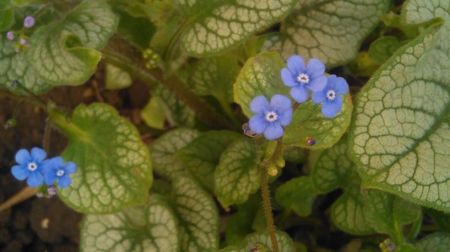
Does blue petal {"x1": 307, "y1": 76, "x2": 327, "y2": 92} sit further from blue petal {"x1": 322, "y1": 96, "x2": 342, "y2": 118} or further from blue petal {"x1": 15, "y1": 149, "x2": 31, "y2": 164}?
blue petal {"x1": 15, "y1": 149, "x2": 31, "y2": 164}

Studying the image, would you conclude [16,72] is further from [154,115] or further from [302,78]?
[302,78]

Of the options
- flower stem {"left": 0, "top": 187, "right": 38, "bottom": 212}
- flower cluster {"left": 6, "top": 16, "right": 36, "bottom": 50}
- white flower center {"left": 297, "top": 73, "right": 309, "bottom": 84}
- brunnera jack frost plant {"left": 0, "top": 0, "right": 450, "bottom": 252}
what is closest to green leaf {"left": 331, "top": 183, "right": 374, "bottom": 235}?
brunnera jack frost plant {"left": 0, "top": 0, "right": 450, "bottom": 252}

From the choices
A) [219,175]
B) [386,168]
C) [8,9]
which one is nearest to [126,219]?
[219,175]

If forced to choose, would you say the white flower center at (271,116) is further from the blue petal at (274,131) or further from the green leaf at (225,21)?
the green leaf at (225,21)

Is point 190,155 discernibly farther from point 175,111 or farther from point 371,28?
point 371,28

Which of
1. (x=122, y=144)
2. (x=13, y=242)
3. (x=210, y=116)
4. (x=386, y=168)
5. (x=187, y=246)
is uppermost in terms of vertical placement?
(x=386, y=168)
